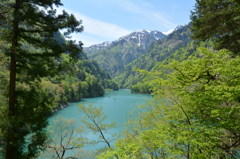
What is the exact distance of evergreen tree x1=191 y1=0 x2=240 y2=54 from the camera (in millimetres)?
7714

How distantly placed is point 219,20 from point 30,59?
888 cm

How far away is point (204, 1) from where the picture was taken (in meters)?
8.79

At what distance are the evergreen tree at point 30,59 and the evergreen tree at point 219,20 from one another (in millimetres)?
6552

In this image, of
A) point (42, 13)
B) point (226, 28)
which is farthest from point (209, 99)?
point (42, 13)

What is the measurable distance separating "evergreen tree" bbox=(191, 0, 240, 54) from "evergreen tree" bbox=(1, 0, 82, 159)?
6.55 metres

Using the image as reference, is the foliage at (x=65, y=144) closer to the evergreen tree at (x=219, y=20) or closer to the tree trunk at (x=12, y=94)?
the tree trunk at (x=12, y=94)

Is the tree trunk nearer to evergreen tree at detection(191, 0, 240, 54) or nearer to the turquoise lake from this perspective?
evergreen tree at detection(191, 0, 240, 54)

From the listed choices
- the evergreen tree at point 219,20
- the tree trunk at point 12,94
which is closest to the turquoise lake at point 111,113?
the evergreen tree at point 219,20

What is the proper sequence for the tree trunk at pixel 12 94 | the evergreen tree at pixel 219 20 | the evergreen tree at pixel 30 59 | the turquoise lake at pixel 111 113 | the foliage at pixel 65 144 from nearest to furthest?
the tree trunk at pixel 12 94, the evergreen tree at pixel 30 59, the evergreen tree at pixel 219 20, the foliage at pixel 65 144, the turquoise lake at pixel 111 113

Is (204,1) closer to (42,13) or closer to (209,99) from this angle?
(209,99)

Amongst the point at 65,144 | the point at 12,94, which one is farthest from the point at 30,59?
the point at 65,144

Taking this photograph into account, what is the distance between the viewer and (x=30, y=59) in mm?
6496

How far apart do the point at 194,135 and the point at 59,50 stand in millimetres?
5576

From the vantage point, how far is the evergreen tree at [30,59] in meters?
6.02
